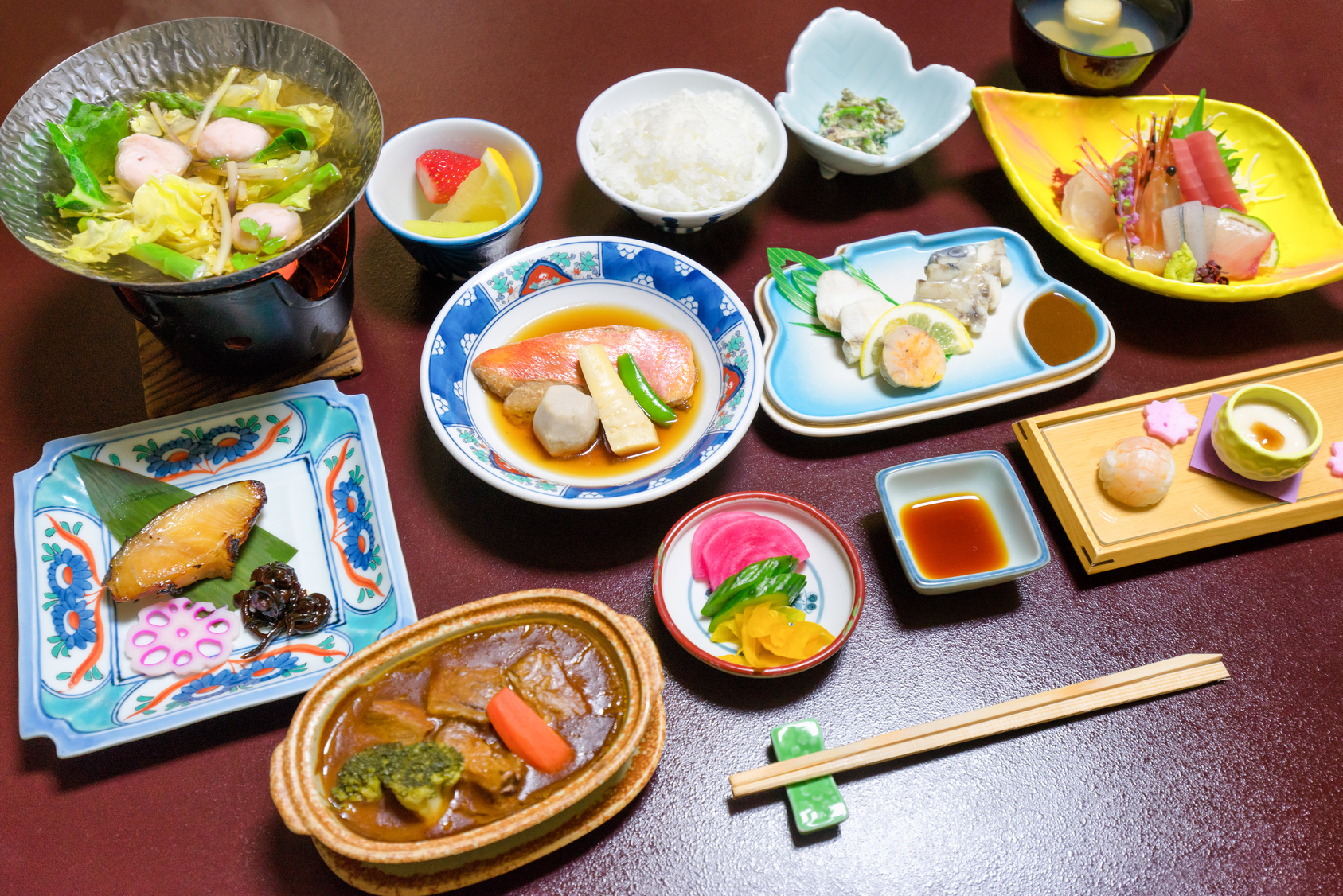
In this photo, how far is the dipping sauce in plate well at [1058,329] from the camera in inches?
90.0

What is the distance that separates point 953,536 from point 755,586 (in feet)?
1.92

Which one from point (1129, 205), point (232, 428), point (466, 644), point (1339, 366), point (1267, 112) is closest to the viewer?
point (466, 644)

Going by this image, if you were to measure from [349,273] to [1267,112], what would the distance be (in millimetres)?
3427

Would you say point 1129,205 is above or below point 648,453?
above

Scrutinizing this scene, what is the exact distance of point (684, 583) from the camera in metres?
1.88

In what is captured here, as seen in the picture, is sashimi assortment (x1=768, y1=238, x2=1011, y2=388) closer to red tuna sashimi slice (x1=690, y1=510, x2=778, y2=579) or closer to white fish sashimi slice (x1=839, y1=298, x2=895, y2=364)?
white fish sashimi slice (x1=839, y1=298, x2=895, y2=364)

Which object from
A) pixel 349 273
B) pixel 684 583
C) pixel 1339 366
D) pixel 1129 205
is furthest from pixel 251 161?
pixel 1339 366

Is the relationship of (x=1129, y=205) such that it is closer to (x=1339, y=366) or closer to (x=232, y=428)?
(x=1339, y=366)

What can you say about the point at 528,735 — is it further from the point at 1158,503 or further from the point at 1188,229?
the point at 1188,229

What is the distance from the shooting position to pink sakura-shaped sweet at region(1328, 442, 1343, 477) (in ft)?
6.79

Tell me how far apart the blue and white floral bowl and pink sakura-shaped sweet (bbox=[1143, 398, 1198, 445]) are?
1115 millimetres

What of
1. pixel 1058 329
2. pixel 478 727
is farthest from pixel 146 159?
pixel 1058 329

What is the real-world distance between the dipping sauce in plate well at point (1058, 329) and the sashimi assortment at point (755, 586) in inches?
40.6

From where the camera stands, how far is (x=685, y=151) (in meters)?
2.32
